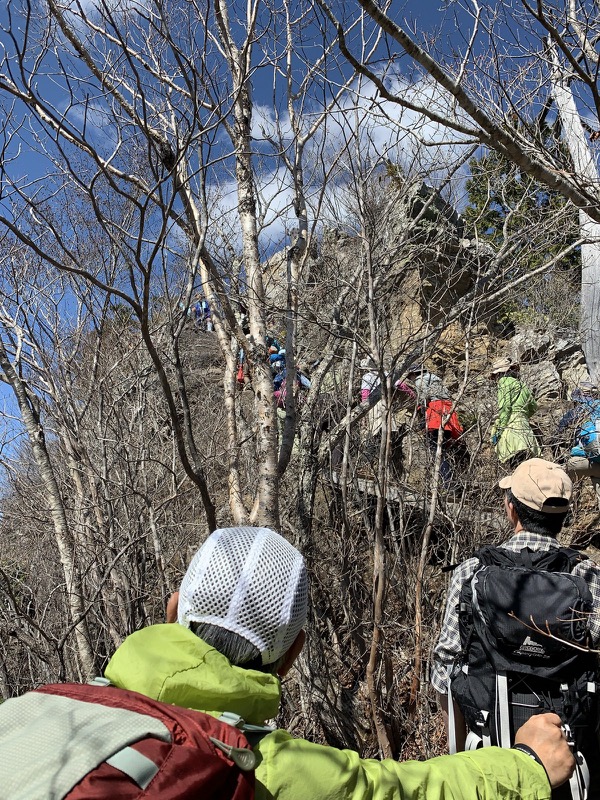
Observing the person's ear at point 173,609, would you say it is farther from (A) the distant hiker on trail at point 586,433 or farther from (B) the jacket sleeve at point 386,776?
(A) the distant hiker on trail at point 586,433

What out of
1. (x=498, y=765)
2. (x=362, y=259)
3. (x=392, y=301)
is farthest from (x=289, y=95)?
(x=498, y=765)

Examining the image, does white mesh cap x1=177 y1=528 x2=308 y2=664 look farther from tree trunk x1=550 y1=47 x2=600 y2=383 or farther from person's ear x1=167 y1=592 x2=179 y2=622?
tree trunk x1=550 y1=47 x2=600 y2=383

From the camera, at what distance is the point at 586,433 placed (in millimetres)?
4855

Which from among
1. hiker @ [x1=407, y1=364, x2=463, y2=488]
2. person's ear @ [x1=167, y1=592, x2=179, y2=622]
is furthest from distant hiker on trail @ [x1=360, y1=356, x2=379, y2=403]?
person's ear @ [x1=167, y1=592, x2=179, y2=622]

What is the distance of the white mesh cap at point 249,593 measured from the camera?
3.85 ft

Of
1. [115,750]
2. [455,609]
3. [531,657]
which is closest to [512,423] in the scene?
[455,609]

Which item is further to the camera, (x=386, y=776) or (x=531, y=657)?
(x=531, y=657)

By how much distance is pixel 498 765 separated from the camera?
1.16 m

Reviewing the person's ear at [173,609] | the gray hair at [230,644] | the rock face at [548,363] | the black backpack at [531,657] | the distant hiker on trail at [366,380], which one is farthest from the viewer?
the rock face at [548,363]

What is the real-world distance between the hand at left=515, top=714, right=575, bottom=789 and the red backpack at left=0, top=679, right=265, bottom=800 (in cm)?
67

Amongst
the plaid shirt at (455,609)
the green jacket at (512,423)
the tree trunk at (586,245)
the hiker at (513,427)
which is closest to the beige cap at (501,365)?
the hiker at (513,427)

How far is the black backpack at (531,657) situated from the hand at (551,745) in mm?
573

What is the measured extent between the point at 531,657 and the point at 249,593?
1.18 metres

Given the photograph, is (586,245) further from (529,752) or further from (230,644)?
(230,644)
